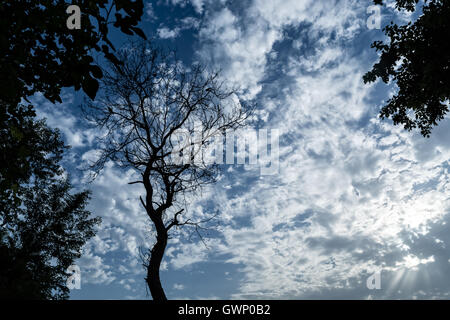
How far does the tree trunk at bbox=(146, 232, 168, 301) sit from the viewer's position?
893cm

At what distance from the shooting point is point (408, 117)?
12.9 metres

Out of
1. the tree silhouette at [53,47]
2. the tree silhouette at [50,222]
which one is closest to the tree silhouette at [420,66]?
the tree silhouette at [53,47]

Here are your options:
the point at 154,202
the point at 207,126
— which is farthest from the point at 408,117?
the point at 154,202

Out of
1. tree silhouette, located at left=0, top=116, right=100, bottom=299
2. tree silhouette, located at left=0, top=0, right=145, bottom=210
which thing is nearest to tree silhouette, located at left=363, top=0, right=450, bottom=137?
tree silhouette, located at left=0, top=0, right=145, bottom=210

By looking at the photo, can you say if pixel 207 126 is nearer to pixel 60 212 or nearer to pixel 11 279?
pixel 11 279

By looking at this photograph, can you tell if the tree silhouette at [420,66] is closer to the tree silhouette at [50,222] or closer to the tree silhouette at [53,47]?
the tree silhouette at [53,47]

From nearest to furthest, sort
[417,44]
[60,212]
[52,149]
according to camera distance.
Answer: [417,44]
[52,149]
[60,212]

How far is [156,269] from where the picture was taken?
933cm

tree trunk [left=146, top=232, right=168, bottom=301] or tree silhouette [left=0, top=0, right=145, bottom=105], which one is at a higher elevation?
tree silhouette [left=0, top=0, right=145, bottom=105]

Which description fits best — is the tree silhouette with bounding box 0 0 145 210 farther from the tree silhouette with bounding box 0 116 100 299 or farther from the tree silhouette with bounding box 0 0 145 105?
the tree silhouette with bounding box 0 116 100 299

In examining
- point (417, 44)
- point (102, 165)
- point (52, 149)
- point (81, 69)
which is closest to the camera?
point (81, 69)

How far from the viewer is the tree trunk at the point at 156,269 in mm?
8930

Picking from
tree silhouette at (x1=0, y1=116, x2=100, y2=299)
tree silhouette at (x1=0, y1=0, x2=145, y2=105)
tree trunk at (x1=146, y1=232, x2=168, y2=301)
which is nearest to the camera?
tree silhouette at (x1=0, y1=0, x2=145, y2=105)
